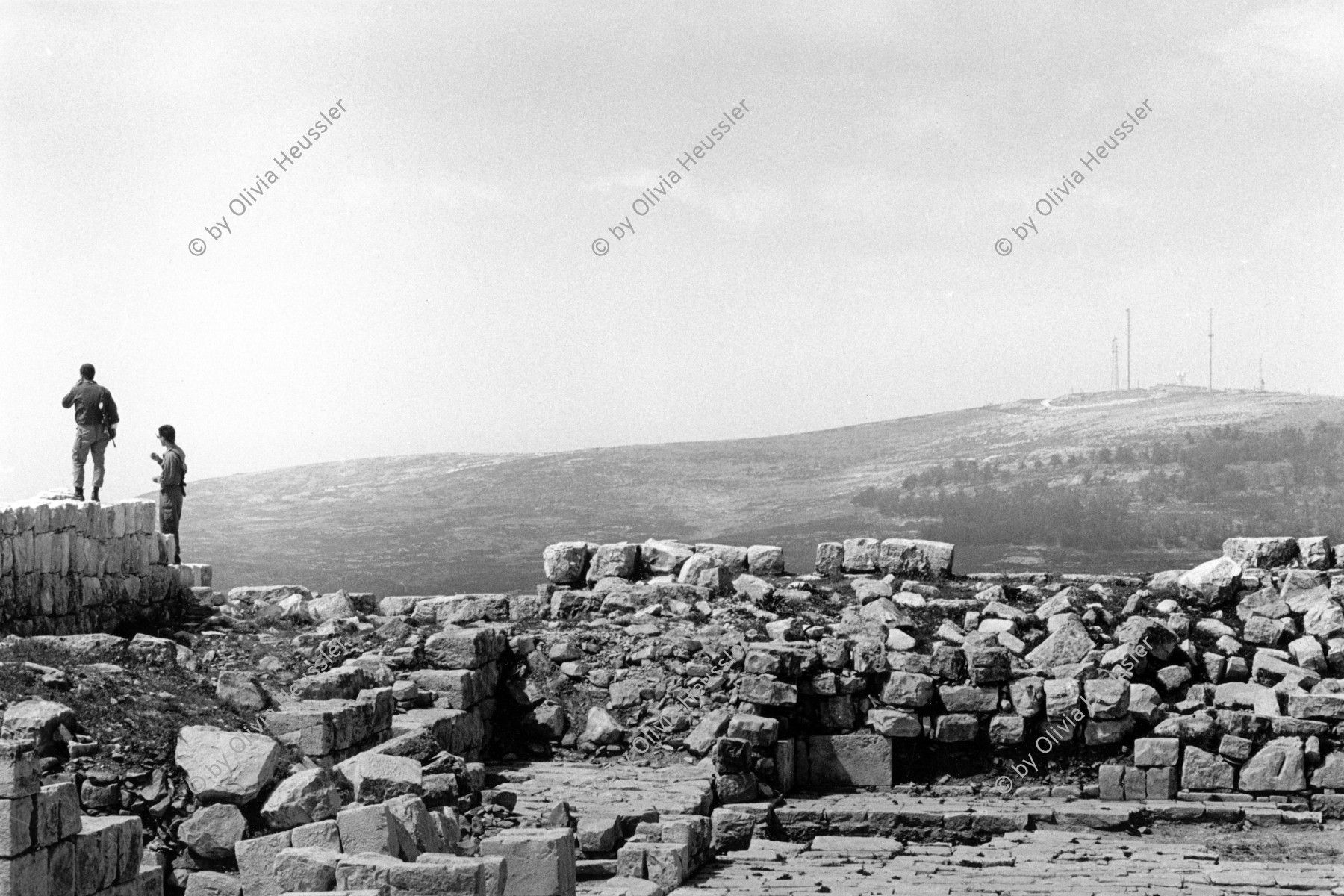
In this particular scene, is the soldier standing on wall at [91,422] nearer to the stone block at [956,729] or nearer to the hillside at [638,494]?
the stone block at [956,729]

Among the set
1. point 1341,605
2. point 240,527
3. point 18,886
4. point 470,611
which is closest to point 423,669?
point 470,611

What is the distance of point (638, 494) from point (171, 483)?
3713 cm

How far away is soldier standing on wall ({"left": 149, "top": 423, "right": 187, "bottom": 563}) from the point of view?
22.0 m

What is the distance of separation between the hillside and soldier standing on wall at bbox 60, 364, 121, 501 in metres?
24.6

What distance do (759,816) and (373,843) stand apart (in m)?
6.83

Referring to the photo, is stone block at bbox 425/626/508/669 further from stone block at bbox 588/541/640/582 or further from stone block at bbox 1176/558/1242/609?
stone block at bbox 1176/558/1242/609

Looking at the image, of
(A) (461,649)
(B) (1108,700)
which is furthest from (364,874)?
(B) (1108,700)

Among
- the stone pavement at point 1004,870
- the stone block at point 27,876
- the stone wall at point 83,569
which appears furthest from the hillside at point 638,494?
the stone block at point 27,876

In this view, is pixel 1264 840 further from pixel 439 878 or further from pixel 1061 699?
pixel 439 878

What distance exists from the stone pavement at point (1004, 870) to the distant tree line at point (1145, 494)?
32676mm

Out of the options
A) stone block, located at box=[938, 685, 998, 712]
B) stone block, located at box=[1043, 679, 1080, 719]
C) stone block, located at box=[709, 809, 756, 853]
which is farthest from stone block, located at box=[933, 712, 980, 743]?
stone block, located at box=[709, 809, 756, 853]

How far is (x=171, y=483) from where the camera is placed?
875 inches

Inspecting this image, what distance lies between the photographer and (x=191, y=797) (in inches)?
453

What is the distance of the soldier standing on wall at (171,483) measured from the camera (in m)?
22.0
